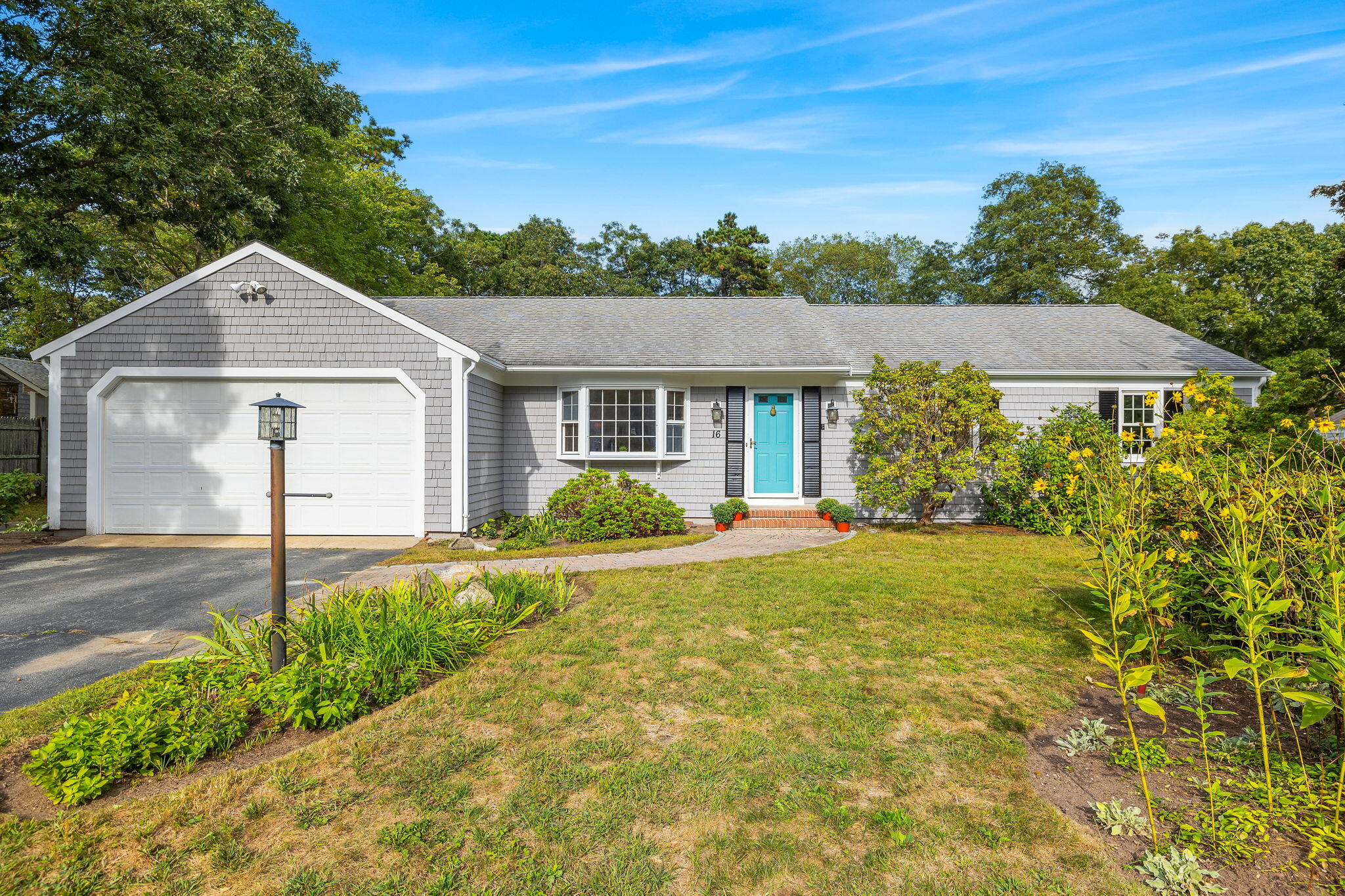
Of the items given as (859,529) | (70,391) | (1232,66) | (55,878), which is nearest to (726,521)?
(859,529)

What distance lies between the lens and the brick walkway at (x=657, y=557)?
671cm

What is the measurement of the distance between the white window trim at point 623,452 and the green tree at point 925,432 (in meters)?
3.11

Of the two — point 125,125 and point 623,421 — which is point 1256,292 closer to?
point 623,421

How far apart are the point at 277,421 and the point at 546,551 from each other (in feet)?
15.3

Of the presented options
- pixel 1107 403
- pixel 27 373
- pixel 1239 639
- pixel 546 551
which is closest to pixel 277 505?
pixel 546 551

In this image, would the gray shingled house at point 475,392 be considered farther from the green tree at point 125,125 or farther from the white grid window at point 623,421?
the green tree at point 125,125

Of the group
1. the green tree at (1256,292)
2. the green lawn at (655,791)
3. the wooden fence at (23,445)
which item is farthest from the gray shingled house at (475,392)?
the green tree at (1256,292)

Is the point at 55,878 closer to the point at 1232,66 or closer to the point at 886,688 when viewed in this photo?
the point at 886,688

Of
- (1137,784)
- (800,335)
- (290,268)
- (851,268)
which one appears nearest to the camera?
(1137,784)

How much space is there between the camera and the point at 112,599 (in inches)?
235

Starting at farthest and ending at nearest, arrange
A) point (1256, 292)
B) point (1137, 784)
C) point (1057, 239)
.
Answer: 1. point (1057, 239)
2. point (1256, 292)
3. point (1137, 784)

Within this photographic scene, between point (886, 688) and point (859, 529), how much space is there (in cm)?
696

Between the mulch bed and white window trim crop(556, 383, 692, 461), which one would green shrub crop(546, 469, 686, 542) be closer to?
white window trim crop(556, 383, 692, 461)

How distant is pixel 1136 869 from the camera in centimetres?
220
